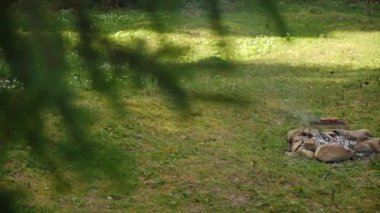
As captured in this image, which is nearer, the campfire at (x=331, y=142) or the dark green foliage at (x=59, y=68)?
the dark green foliage at (x=59, y=68)

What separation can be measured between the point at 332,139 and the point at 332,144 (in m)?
0.44

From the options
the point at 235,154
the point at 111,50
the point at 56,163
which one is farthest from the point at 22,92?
the point at 235,154

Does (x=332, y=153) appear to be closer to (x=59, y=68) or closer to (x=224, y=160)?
(x=224, y=160)

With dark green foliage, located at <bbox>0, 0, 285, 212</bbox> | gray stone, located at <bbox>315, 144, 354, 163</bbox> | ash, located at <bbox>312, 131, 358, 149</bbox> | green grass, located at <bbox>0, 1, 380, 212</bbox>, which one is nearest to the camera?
dark green foliage, located at <bbox>0, 0, 285, 212</bbox>

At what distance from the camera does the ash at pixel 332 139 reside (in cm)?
716

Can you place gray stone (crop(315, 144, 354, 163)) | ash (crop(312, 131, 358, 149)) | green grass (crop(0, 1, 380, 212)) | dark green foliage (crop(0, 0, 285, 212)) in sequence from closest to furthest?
dark green foliage (crop(0, 0, 285, 212))
green grass (crop(0, 1, 380, 212))
gray stone (crop(315, 144, 354, 163))
ash (crop(312, 131, 358, 149))

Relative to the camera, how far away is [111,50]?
1891mm

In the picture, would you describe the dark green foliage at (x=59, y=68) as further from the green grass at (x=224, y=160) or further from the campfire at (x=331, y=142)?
the campfire at (x=331, y=142)

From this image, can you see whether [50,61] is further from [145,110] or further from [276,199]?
[145,110]

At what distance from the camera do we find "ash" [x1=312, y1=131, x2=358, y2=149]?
7164 mm

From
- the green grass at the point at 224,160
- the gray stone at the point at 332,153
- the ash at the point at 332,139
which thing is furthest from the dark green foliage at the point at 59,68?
the ash at the point at 332,139

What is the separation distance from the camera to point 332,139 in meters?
7.36

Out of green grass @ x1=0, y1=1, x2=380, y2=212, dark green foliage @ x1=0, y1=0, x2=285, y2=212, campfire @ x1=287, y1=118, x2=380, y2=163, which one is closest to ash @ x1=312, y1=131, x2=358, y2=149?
campfire @ x1=287, y1=118, x2=380, y2=163

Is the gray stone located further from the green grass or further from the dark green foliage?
the dark green foliage
